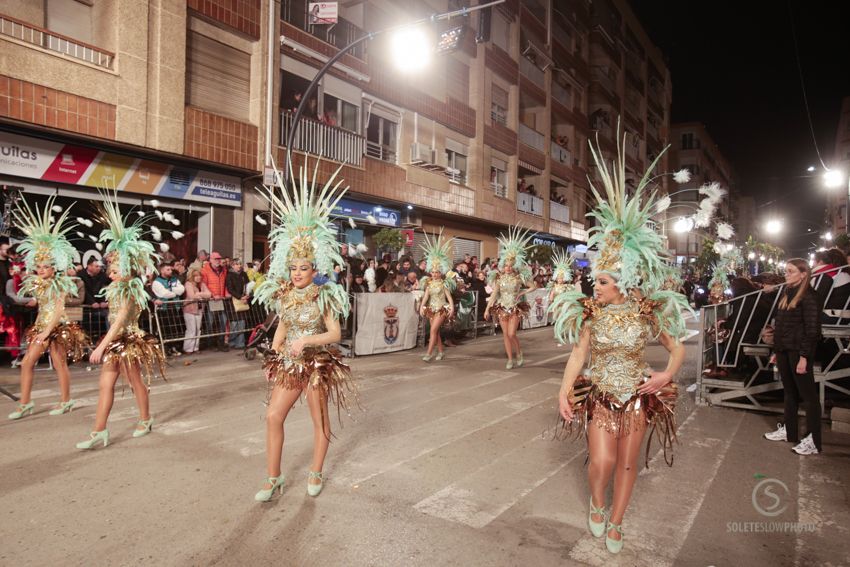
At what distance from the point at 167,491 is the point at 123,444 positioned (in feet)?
4.96

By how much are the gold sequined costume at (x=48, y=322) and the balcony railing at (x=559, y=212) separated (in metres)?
27.6

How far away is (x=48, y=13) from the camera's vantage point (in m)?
11.6

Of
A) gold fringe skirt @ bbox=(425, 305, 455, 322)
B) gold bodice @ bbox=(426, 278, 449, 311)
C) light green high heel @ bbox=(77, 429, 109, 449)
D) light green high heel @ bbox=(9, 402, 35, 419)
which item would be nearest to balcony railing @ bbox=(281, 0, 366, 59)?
gold bodice @ bbox=(426, 278, 449, 311)

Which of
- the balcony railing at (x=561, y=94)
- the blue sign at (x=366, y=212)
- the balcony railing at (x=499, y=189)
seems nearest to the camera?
the blue sign at (x=366, y=212)

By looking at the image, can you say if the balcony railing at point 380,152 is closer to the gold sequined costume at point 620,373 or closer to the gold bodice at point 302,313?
the gold bodice at point 302,313

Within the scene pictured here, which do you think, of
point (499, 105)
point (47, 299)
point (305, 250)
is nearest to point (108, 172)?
point (47, 299)

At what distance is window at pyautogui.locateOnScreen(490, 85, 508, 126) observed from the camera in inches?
1045

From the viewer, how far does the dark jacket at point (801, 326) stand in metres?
5.55

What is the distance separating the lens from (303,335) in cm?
433

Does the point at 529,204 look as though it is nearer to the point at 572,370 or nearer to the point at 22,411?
the point at 22,411

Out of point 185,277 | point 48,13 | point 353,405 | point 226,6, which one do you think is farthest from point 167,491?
point 226,6

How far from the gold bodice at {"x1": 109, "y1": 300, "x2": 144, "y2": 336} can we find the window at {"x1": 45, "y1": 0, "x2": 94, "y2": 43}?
31.7 feet

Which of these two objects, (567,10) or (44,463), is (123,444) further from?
(567,10)

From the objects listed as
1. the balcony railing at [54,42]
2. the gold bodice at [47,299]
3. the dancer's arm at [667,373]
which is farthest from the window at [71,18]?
the dancer's arm at [667,373]
